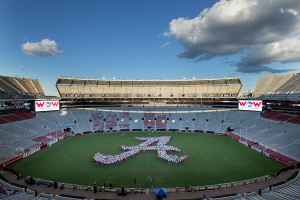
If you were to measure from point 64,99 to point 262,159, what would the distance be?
57319 millimetres

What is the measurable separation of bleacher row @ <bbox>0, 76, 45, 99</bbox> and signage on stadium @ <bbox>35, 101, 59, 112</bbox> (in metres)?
4.23

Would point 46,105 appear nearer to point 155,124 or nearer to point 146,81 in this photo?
point 155,124

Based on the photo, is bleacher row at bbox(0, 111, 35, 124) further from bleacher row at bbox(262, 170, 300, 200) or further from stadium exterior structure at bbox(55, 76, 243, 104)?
bleacher row at bbox(262, 170, 300, 200)

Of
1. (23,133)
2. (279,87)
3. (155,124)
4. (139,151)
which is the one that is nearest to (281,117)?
(279,87)

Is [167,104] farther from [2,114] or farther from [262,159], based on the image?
[2,114]

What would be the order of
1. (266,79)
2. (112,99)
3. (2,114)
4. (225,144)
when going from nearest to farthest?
(225,144)
(2,114)
(266,79)
(112,99)

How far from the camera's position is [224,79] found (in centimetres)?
5256

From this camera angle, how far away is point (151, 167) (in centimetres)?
2120

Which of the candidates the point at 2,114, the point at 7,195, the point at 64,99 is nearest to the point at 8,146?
the point at 2,114

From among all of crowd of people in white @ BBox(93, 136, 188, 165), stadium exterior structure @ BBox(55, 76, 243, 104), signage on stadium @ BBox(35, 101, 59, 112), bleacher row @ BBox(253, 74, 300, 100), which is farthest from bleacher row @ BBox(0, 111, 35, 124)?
bleacher row @ BBox(253, 74, 300, 100)

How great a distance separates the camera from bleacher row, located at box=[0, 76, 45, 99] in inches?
1506

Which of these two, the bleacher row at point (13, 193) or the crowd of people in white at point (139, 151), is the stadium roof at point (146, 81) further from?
the bleacher row at point (13, 193)

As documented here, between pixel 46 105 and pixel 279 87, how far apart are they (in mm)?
68199

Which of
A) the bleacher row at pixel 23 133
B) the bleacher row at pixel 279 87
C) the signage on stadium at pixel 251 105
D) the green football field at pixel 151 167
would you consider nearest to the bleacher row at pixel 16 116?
the bleacher row at pixel 23 133
